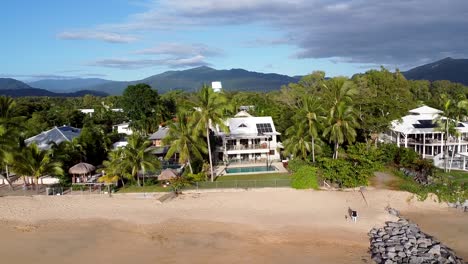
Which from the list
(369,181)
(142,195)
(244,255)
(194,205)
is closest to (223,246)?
(244,255)

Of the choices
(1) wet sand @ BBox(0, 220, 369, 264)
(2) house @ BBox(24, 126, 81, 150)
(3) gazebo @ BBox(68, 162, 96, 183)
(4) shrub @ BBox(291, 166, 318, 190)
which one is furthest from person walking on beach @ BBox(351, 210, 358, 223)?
(2) house @ BBox(24, 126, 81, 150)

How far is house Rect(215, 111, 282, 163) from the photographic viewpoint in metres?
41.2

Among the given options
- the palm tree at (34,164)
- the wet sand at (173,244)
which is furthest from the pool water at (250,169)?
the palm tree at (34,164)

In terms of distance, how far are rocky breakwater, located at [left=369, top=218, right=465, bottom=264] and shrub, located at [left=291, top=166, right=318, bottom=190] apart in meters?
7.66

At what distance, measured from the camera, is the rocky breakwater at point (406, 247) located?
18.9m

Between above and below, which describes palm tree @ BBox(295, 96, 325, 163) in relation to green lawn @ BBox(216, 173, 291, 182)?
above

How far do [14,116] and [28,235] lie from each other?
14.2 m

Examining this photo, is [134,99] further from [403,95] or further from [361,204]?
[361,204]

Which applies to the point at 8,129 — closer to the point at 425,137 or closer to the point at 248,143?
the point at 248,143

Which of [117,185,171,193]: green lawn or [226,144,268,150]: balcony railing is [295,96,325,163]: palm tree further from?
[117,185,171,193]: green lawn

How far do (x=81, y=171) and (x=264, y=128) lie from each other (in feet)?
65.5

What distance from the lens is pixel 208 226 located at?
2344cm

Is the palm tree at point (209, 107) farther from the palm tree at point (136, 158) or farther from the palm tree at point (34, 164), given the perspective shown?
the palm tree at point (34, 164)

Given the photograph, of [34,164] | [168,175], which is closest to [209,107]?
[168,175]
